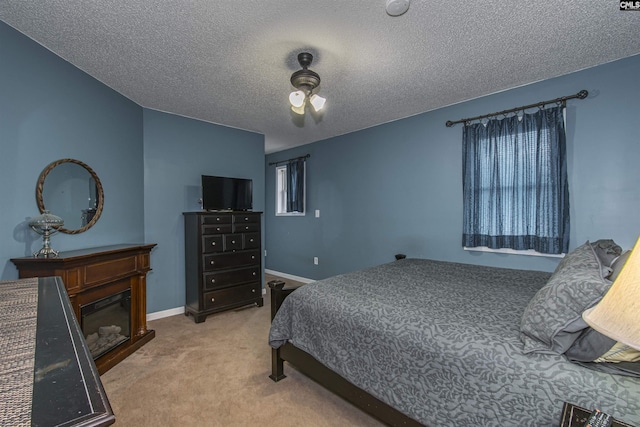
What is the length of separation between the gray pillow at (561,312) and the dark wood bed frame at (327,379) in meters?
0.69

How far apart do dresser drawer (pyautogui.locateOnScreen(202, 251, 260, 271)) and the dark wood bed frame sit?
1517mm

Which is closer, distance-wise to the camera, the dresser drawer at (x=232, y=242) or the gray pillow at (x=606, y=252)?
the gray pillow at (x=606, y=252)

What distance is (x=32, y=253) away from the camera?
2143 mm

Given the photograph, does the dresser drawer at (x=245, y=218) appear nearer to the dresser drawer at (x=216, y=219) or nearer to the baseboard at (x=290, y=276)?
the dresser drawer at (x=216, y=219)

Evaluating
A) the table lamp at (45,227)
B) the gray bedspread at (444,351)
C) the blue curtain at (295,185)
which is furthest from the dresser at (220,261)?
the gray bedspread at (444,351)

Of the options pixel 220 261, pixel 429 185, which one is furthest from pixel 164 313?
pixel 429 185

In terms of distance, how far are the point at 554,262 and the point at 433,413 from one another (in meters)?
2.27

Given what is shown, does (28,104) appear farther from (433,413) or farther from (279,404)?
(433,413)

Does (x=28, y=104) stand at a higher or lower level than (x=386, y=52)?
lower

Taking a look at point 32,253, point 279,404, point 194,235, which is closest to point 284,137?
point 194,235

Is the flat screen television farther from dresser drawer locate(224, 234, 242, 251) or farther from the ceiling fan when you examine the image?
the ceiling fan

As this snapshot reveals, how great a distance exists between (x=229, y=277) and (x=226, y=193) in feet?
3.57

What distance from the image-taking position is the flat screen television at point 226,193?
364cm

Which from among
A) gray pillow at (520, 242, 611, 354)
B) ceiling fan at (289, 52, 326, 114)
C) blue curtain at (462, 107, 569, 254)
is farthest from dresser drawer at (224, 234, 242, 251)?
gray pillow at (520, 242, 611, 354)
